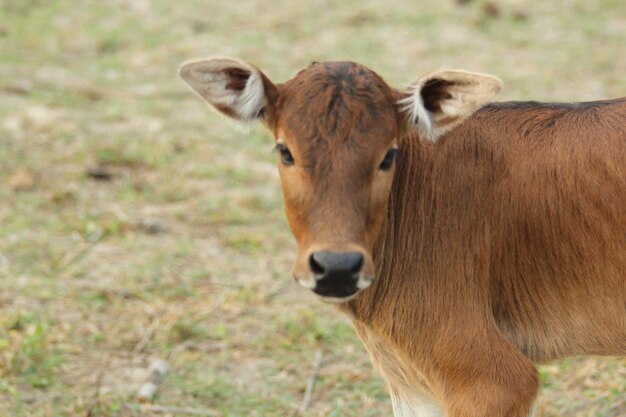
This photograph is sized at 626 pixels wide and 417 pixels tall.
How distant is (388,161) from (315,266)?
711mm

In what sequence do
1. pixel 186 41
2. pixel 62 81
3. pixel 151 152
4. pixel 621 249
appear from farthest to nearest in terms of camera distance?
1. pixel 186 41
2. pixel 62 81
3. pixel 151 152
4. pixel 621 249

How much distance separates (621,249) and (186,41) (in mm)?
9920

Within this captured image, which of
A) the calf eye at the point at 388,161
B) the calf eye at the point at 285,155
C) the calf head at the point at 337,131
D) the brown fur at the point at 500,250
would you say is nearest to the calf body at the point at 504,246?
the brown fur at the point at 500,250

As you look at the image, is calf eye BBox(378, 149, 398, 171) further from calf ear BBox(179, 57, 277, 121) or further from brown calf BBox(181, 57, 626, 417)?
calf ear BBox(179, 57, 277, 121)

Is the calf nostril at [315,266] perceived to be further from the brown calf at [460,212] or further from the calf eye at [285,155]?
the calf eye at [285,155]

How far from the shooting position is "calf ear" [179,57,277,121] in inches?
200

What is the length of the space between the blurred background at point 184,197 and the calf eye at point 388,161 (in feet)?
2.62

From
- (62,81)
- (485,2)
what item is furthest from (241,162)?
(485,2)

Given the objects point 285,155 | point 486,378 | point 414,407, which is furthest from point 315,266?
point 414,407

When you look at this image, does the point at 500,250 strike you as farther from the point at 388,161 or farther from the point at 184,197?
the point at 184,197

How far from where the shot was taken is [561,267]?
540cm

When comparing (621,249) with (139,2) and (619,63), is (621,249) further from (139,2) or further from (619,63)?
(139,2)

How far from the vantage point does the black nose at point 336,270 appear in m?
4.53

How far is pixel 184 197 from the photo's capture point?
9836mm
